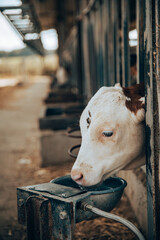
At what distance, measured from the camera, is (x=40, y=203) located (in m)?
1.54

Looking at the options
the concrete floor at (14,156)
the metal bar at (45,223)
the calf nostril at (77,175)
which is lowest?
the concrete floor at (14,156)

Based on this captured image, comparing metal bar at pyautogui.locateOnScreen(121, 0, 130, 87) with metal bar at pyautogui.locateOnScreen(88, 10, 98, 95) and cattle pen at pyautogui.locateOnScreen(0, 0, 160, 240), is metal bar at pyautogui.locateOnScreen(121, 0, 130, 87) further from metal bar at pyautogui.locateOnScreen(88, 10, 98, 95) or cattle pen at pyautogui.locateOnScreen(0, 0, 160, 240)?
metal bar at pyautogui.locateOnScreen(88, 10, 98, 95)

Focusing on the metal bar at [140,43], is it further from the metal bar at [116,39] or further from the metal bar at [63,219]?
the metal bar at [63,219]

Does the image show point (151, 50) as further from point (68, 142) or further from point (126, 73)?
point (68, 142)

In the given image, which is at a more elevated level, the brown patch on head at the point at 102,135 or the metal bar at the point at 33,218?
the brown patch on head at the point at 102,135

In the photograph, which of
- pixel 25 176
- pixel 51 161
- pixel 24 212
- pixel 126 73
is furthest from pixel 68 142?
pixel 24 212

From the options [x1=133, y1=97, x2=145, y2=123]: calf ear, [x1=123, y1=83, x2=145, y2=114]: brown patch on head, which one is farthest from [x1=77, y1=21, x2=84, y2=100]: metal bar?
[x1=133, y1=97, x2=145, y2=123]: calf ear

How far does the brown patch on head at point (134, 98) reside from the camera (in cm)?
173

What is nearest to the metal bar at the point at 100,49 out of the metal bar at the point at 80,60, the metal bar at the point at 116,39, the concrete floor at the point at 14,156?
the metal bar at the point at 116,39

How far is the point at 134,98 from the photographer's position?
5.85 ft

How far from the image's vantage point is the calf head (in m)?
1.66

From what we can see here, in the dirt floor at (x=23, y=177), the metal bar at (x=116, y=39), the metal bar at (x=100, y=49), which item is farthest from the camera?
the metal bar at (x=100, y=49)

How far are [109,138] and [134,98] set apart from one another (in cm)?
30

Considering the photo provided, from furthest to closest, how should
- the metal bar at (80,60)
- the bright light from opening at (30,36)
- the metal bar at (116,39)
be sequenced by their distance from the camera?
the bright light from opening at (30,36) → the metal bar at (80,60) → the metal bar at (116,39)
